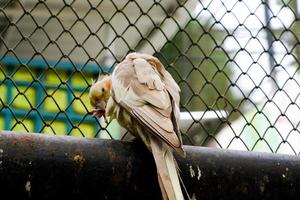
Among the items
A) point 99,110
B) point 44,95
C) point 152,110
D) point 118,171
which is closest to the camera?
point 118,171

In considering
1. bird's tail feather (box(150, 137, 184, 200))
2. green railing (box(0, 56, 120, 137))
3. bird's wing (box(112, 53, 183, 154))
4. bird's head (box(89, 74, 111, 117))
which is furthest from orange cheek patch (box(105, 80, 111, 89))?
green railing (box(0, 56, 120, 137))

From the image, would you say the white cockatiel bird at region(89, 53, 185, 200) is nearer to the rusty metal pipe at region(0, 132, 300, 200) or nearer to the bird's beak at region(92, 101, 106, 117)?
the rusty metal pipe at region(0, 132, 300, 200)

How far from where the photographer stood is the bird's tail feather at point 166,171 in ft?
3.57

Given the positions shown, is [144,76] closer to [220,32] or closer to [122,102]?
[122,102]

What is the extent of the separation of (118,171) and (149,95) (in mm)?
267

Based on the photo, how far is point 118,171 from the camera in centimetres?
112

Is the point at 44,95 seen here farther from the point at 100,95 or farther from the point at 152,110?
the point at 152,110

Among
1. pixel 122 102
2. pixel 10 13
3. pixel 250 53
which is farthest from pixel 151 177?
pixel 10 13

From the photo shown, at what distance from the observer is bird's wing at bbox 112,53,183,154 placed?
3.96 feet

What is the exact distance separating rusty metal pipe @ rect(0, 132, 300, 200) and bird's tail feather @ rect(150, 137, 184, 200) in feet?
0.08

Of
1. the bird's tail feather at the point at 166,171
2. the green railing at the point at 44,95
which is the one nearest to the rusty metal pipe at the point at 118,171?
the bird's tail feather at the point at 166,171

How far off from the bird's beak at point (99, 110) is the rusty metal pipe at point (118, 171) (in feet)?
1.63

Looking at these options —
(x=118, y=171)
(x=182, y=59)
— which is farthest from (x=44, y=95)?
(x=118, y=171)

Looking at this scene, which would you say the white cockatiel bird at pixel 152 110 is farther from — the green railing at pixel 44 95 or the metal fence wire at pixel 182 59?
the green railing at pixel 44 95
